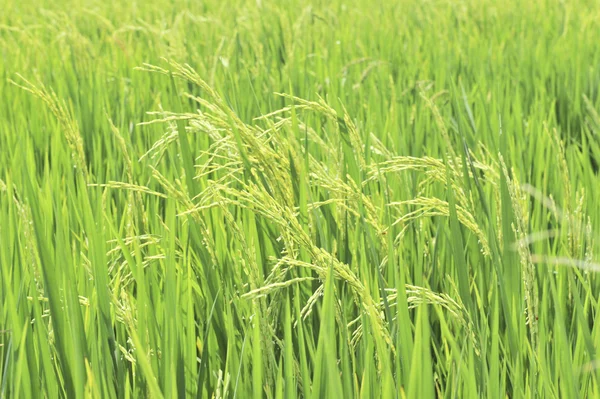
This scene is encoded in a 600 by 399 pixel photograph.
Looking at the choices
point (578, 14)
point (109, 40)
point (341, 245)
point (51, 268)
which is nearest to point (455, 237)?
point (341, 245)

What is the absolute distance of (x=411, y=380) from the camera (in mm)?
790

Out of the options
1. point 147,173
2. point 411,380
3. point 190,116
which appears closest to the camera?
point 411,380

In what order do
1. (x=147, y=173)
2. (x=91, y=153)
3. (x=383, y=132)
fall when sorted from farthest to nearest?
(x=91, y=153), (x=383, y=132), (x=147, y=173)

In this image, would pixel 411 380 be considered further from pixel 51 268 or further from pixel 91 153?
pixel 91 153

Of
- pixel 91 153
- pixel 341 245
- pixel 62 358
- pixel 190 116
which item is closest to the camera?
pixel 62 358

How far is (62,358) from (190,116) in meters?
0.36

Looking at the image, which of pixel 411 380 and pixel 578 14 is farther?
pixel 578 14

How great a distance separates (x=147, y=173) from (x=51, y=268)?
0.86m

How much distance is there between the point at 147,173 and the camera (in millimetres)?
1788

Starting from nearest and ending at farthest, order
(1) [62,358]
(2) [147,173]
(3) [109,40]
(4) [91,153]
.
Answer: (1) [62,358] → (2) [147,173] → (4) [91,153] → (3) [109,40]

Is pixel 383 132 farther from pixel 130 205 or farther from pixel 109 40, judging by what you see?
pixel 109 40

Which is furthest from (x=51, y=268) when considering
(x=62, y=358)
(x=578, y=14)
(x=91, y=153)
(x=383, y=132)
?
(x=578, y=14)

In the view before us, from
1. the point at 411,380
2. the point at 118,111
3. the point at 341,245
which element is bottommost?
the point at 411,380

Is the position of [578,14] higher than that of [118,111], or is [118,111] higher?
[578,14]
